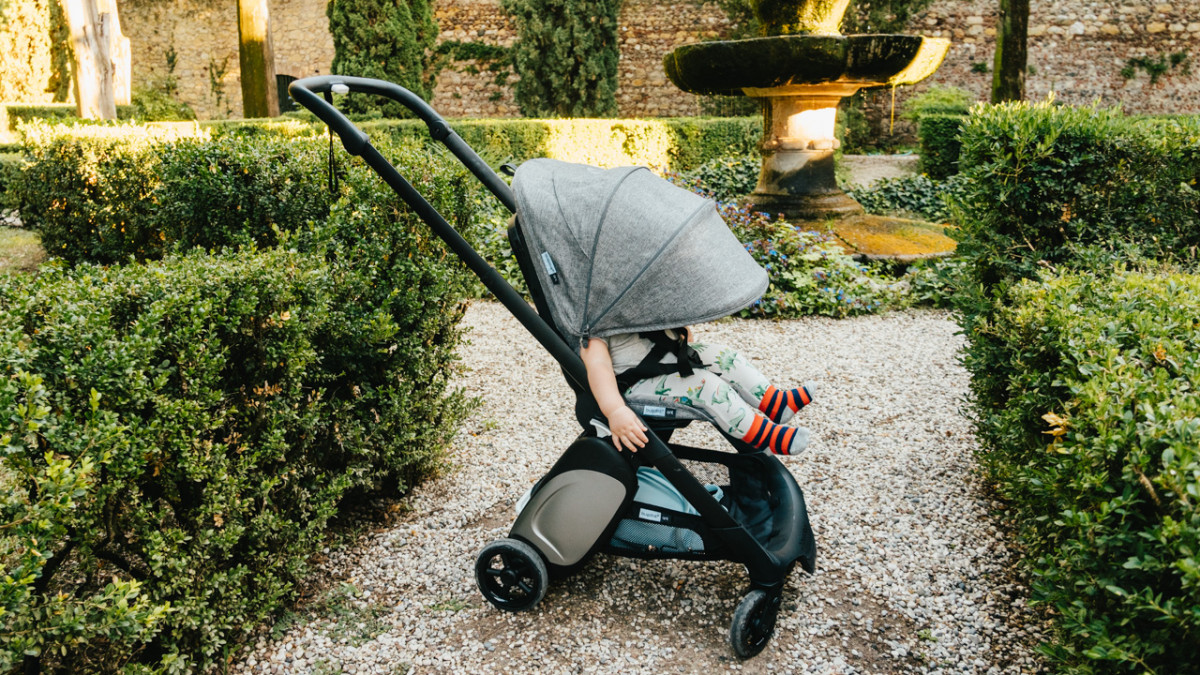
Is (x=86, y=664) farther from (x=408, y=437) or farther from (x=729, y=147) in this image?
(x=729, y=147)

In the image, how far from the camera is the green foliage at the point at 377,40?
13.3m

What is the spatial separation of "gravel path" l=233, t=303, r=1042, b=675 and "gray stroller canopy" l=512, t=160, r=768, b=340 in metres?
1.00

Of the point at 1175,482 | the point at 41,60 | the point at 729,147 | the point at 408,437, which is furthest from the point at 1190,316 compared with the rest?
the point at 41,60

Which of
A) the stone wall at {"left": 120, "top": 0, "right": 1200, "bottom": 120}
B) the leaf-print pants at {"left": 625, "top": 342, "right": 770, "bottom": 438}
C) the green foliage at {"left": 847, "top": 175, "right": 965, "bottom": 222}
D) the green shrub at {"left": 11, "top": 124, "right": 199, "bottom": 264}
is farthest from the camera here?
the stone wall at {"left": 120, "top": 0, "right": 1200, "bottom": 120}

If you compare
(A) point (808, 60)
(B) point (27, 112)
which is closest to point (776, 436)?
(A) point (808, 60)

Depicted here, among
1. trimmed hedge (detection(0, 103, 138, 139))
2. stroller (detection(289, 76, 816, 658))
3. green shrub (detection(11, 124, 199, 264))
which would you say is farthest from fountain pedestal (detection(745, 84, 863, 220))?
trimmed hedge (detection(0, 103, 138, 139))

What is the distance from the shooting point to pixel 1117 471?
1.82m

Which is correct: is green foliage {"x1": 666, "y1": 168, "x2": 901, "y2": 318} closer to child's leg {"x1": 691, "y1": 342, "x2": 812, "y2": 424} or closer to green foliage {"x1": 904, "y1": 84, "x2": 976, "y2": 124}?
child's leg {"x1": 691, "y1": 342, "x2": 812, "y2": 424}

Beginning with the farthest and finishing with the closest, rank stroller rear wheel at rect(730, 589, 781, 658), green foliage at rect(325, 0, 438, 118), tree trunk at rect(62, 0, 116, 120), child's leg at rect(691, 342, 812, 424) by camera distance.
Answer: green foliage at rect(325, 0, 438, 118) < tree trunk at rect(62, 0, 116, 120) < child's leg at rect(691, 342, 812, 424) < stroller rear wheel at rect(730, 589, 781, 658)

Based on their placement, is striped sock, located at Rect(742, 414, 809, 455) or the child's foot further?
the child's foot

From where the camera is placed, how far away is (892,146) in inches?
702

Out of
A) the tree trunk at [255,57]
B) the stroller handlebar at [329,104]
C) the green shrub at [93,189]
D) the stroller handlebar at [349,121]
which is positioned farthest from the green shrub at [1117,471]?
the tree trunk at [255,57]

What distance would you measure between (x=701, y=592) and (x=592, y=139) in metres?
8.40

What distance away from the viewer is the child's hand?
2436 mm
